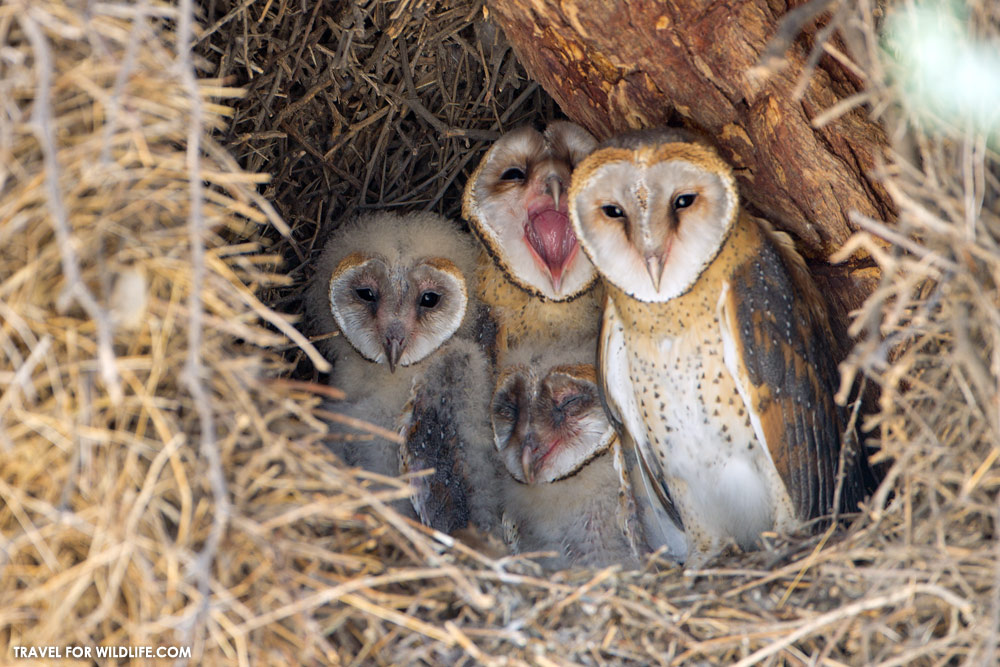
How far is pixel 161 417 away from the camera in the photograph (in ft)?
5.12

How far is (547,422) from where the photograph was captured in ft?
8.81

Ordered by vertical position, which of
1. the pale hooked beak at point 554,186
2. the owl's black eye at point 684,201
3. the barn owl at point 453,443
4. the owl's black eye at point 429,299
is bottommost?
the barn owl at point 453,443

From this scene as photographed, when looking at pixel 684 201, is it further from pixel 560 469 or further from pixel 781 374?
pixel 560 469

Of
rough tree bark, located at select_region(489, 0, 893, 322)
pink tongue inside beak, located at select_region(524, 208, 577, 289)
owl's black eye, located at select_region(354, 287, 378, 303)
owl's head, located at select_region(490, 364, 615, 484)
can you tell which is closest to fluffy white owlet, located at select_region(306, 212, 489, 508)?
owl's black eye, located at select_region(354, 287, 378, 303)

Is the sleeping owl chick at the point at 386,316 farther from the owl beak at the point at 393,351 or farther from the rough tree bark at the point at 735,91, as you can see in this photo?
the rough tree bark at the point at 735,91

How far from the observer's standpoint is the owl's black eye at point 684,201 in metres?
2.28

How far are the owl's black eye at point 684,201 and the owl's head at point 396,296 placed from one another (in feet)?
2.40

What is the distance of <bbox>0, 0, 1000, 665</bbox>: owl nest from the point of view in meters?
1.50

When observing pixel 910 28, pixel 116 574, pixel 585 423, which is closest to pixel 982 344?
pixel 910 28

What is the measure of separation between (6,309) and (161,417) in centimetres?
29

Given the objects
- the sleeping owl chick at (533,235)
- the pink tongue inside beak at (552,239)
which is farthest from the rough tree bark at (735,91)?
the pink tongue inside beak at (552,239)

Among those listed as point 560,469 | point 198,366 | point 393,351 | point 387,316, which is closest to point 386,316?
point 387,316

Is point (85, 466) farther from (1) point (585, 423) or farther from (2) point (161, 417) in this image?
(1) point (585, 423)

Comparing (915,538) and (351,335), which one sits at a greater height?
(351,335)
